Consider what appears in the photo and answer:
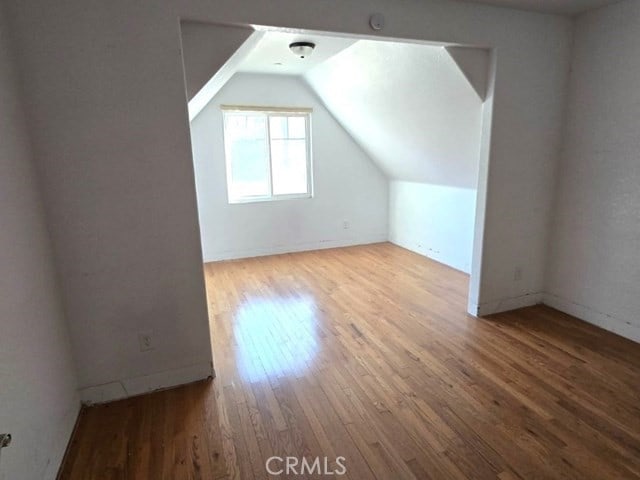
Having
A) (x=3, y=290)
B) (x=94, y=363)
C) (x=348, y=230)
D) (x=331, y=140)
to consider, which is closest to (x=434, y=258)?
(x=348, y=230)

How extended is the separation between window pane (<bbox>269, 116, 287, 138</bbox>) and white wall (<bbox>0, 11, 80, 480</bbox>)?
11.5 feet

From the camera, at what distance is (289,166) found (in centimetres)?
523

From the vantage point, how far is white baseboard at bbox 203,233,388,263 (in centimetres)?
496

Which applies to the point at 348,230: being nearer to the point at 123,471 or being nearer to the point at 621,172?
the point at 621,172

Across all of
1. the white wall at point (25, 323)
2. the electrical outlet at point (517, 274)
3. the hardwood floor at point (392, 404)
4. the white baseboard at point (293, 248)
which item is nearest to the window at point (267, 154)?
the white baseboard at point (293, 248)

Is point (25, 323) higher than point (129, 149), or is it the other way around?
point (129, 149)

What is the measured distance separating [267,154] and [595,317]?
4080mm

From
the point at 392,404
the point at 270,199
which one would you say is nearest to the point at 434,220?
the point at 270,199

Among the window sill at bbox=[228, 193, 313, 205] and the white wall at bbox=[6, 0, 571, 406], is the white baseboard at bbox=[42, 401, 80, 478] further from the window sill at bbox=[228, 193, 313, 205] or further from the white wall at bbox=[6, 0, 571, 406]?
the window sill at bbox=[228, 193, 313, 205]

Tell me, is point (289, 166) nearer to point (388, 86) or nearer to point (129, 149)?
point (388, 86)

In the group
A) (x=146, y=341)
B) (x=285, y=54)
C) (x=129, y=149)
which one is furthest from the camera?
(x=285, y=54)

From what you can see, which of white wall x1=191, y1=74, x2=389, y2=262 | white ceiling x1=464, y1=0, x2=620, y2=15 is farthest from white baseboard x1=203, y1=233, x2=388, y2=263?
white ceiling x1=464, y1=0, x2=620, y2=15

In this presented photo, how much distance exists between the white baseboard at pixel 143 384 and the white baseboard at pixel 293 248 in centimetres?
275

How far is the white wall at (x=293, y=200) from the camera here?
4.65m
